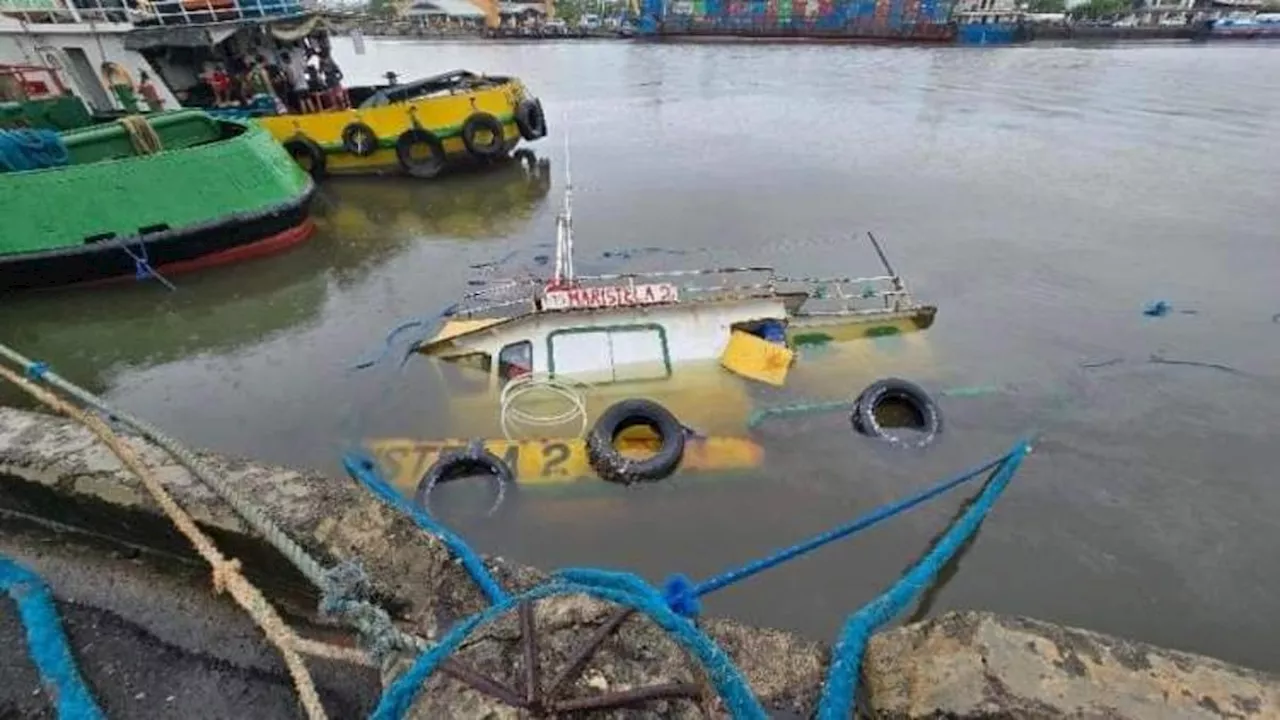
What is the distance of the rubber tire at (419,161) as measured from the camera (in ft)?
60.2

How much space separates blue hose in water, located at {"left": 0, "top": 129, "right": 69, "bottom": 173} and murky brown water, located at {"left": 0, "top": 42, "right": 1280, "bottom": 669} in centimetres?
225

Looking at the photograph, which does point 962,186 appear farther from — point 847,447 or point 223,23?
point 223,23

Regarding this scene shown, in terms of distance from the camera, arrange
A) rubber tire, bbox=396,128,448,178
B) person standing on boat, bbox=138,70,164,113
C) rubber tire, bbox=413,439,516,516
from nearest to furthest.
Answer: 1. rubber tire, bbox=413,439,516,516
2. person standing on boat, bbox=138,70,164,113
3. rubber tire, bbox=396,128,448,178

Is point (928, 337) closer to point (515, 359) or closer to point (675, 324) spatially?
point (675, 324)

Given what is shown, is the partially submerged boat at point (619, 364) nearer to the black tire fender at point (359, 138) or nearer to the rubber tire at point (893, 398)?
the rubber tire at point (893, 398)

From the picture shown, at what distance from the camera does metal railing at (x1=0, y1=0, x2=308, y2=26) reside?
17.1 m

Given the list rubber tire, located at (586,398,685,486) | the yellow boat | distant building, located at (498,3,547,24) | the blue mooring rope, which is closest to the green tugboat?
the yellow boat

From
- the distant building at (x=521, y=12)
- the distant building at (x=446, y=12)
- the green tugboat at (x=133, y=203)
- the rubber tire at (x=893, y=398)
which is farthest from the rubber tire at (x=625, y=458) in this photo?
the distant building at (x=521, y=12)

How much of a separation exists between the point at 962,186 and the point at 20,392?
68.7 ft

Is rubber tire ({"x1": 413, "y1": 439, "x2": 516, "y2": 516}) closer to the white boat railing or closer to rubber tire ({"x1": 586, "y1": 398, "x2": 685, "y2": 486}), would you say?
rubber tire ({"x1": 586, "y1": 398, "x2": 685, "y2": 486})

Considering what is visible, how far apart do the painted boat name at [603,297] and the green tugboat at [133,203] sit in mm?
7975

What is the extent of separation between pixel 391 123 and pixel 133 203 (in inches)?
302

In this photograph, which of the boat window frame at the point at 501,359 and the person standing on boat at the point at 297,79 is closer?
the boat window frame at the point at 501,359

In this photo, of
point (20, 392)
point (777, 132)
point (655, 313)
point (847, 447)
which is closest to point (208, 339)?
point (20, 392)
